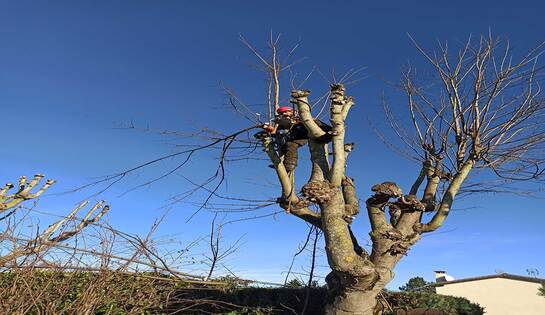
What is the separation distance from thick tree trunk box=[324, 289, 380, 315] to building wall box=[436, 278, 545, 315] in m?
18.8

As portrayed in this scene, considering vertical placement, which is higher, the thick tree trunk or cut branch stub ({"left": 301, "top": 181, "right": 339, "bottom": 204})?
cut branch stub ({"left": 301, "top": 181, "right": 339, "bottom": 204})

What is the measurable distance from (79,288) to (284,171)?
2.80 meters

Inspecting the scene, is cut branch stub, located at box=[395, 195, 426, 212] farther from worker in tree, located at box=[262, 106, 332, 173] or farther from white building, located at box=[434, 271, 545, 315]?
white building, located at box=[434, 271, 545, 315]

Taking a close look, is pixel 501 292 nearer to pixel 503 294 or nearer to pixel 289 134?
pixel 503 294

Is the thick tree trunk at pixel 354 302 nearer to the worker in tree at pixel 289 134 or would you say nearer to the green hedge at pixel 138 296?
the green hedge at pixel 138 296

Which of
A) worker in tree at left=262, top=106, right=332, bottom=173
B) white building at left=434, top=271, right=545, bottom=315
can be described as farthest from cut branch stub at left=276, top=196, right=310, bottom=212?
white building at left=434, top=271, right=545, bottom=315

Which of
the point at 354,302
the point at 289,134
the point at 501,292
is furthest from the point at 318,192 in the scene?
the point at 501,292

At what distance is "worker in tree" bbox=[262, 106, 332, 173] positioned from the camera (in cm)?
639

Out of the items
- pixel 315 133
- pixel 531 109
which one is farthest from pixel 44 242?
pixel 531 109

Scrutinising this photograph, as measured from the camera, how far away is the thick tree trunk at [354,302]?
18.2 feet

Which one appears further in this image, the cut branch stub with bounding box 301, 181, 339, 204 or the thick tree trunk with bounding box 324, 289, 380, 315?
the cut branch stub with bounding box 301, 181, 339, 204

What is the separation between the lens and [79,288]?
16.1 ft

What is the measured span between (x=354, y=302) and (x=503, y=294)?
21591mm

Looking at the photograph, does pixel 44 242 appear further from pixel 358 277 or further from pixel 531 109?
pixel 531 109
